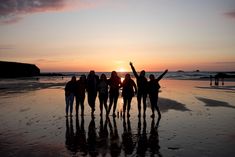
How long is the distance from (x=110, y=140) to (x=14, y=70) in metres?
109

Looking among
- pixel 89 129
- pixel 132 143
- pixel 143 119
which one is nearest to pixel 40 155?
pixel 132 143

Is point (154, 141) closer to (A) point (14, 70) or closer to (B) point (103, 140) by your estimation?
(B) point (103, 140)

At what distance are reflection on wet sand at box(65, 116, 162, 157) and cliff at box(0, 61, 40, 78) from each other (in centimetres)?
9919

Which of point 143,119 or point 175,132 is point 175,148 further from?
point 143,119

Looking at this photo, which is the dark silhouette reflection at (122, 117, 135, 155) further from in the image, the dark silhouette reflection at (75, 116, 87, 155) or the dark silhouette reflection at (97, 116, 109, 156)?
the dark silhouette reflection at (75, 116, 87, 155)

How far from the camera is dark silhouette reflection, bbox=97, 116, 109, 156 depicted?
7770 mm

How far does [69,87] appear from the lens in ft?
46.2

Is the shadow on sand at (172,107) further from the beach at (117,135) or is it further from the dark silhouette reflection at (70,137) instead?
the dark silhouette reflection at (70,137)

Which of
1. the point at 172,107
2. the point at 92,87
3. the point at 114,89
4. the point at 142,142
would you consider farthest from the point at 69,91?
the point at 172,107

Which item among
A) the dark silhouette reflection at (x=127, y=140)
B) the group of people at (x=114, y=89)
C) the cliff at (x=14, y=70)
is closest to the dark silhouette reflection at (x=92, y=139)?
the dark silhouette reflection at (x=127, y=140)

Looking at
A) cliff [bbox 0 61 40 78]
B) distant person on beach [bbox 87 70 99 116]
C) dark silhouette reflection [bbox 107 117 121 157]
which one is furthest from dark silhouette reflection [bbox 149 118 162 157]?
cliff [bbox 0 61 40 78]

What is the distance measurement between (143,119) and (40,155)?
663 centimetres

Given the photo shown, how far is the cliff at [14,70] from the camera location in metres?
103

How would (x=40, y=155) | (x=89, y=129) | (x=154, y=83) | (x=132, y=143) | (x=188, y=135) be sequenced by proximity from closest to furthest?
1. (x=40, y=155)
2. (x=132, y=143)
3. (x=188, y=135)
4. (x=89, y=129)
5. (x=154, y=83)
